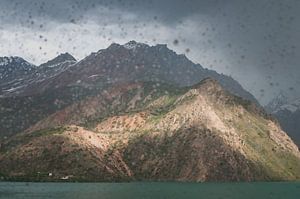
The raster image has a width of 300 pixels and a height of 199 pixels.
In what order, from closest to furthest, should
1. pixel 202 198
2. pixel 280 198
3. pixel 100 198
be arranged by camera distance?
pixel 100 198, pixel 202 198, pixel 280 198

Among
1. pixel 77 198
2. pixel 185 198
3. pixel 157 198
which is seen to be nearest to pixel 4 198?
pixel 77 198

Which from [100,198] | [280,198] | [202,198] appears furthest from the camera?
[280,198]

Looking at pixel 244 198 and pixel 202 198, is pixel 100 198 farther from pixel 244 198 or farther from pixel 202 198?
pixel 244 198

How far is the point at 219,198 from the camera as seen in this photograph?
6914 inches

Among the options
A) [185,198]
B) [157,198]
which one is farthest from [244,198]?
→ [157,198]

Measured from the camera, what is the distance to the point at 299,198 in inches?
7347

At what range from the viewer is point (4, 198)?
502 ft

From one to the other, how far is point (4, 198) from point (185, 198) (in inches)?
2375

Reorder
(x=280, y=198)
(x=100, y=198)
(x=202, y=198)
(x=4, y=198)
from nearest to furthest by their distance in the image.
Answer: (x=4, y=198), (x=100, y=198), (x=202, y=198), (x=280, y=198)

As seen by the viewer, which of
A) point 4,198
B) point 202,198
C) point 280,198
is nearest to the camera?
point 4,198

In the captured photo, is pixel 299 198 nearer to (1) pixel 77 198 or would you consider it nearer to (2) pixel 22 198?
(1) pixel 77 198

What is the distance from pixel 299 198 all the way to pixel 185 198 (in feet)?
151

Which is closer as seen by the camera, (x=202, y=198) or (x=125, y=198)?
(x=125, y=198)

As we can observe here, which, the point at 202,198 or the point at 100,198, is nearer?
the point at 100,198
